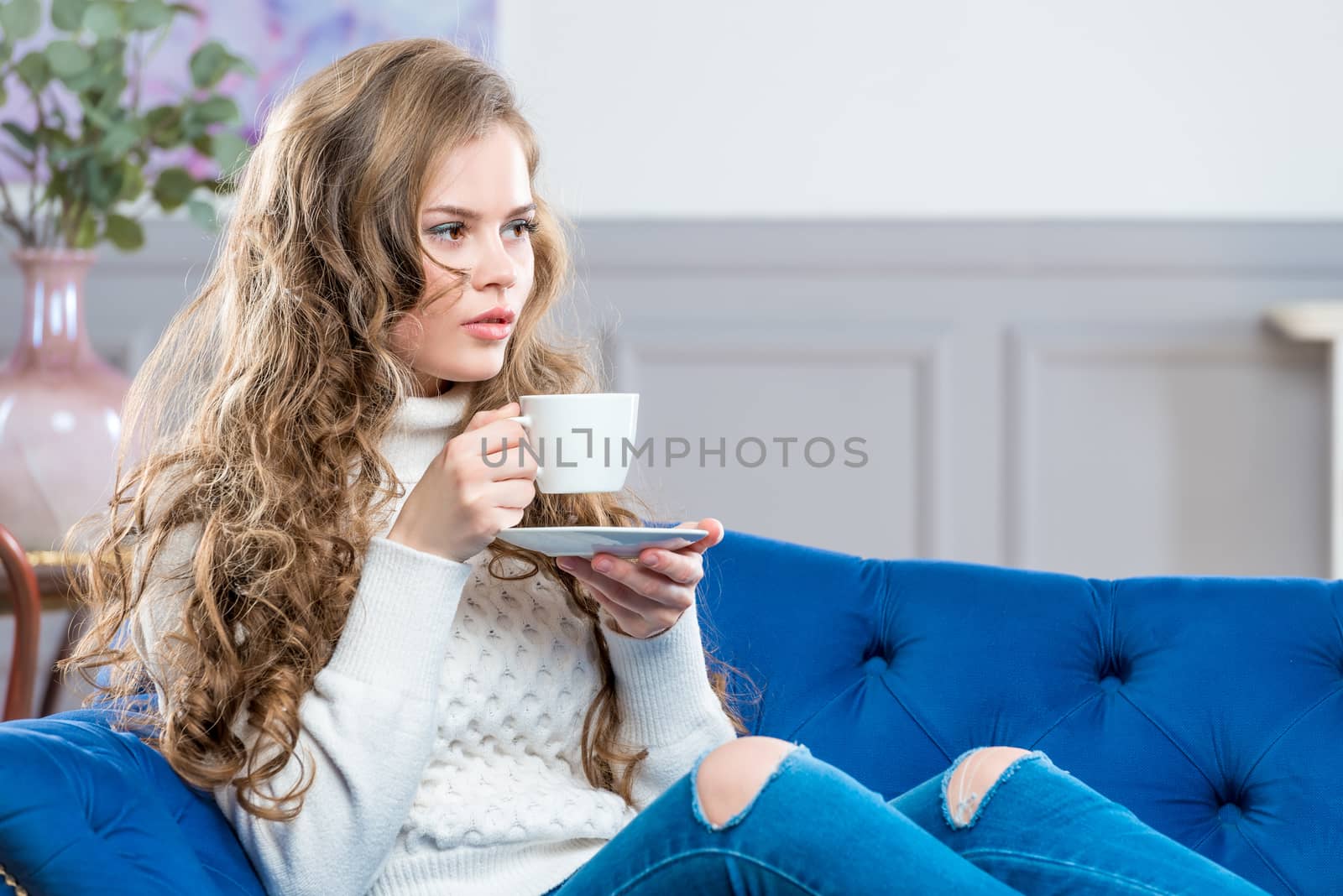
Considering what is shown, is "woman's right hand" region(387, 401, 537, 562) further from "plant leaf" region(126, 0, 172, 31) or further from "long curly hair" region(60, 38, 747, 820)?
"plant leaf" region(126, 0, 172, 31)

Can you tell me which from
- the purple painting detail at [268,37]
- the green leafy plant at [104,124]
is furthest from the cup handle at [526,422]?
the purple painting detail at [268,37]

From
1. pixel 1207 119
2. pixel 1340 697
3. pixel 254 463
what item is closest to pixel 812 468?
pixel 1207 119

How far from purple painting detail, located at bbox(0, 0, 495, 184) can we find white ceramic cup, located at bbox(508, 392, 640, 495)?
1.78 meters

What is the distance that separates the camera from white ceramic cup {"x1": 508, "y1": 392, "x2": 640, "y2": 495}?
3.39 ft

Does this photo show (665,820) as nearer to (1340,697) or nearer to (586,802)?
(586,802)

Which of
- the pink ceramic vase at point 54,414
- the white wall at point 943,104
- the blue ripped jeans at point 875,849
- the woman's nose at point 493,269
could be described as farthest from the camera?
the white wall at point 943,104

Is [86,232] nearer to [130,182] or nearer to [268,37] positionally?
[130,182]

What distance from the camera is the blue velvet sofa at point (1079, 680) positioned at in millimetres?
1247

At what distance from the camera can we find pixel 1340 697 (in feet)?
4.14

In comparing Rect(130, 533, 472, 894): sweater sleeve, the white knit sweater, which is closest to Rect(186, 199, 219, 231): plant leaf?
the white knit sweater

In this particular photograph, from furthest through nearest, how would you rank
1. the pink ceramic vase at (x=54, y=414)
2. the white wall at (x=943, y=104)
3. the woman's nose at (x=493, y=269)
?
the white wall at (x=943, y=104) → the pink ceramic vase at (x=54, y=414) → the woman's nose at (x=493, y=269)

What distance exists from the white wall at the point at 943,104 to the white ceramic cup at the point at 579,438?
161 centimetres

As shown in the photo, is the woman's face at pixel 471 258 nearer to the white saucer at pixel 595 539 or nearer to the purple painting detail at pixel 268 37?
the white saucer at pixel 595 539

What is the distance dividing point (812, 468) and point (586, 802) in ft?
5.32
